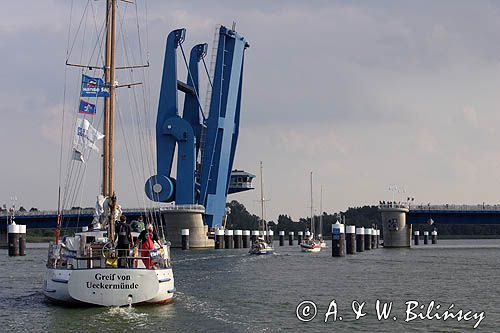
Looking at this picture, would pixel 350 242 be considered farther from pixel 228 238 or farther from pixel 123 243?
pixel 123 243

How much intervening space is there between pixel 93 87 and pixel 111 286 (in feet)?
25.9

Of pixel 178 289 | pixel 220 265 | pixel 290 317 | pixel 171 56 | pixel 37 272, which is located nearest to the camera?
pixel 290 317

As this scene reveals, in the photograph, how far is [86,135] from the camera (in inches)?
1174

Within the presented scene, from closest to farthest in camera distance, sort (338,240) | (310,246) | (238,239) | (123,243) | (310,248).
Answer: (123,243) < (338,240) < (310,248) < (310,246) < (238,239)

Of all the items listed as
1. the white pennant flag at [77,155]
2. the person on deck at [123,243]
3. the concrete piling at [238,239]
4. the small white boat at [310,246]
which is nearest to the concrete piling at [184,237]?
the small white boat at [310,246]

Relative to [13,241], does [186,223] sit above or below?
above

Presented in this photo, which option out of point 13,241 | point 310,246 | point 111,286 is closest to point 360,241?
point 310,246

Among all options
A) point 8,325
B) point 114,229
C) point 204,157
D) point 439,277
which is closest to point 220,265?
point 439,277

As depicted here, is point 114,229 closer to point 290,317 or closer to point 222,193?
point 290,317

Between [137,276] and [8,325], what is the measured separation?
4103mm

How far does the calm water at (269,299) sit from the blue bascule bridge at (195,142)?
3655 cm

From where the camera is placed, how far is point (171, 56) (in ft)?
A: 294

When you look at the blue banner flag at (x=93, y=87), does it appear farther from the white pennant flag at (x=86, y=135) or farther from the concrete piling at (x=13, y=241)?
the concrete piling at (x=13, y=241)

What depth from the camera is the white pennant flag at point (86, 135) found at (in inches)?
1173
